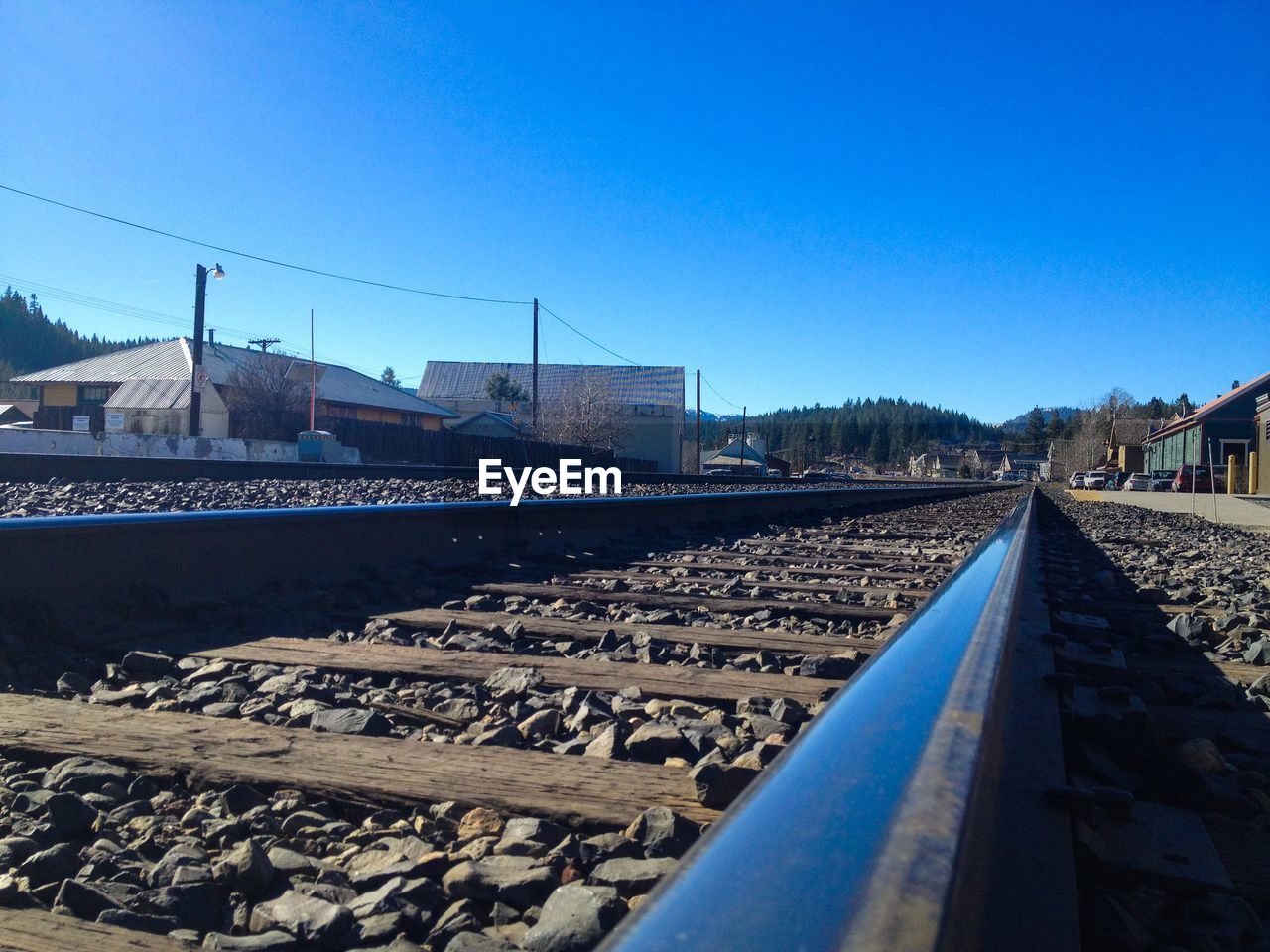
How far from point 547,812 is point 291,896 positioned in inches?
16.7

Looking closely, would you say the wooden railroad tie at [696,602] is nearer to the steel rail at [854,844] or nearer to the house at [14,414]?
the steel rail at [854,844]

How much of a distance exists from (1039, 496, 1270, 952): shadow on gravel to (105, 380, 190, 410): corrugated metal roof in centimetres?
4365

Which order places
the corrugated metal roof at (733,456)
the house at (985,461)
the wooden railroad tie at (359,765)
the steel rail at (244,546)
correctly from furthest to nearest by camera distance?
the house at (985,461) < the corrugated metal roof at (733,456) < the steel rail at (244,546) < the wooden railroad tie at (359,765)

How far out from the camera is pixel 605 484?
66.2 ft

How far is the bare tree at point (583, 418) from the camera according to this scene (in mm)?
51356

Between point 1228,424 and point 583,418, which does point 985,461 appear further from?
point 583,418

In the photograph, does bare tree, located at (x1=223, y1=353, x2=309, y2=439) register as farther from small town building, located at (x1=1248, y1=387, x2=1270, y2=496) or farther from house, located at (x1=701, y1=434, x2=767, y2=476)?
house, located at (x1=701, y1=434, x2=767, y2=476)

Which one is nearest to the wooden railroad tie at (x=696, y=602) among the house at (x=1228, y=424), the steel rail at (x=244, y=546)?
the steel rail at (x=244, y=546)

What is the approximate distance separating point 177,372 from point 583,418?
793 inches

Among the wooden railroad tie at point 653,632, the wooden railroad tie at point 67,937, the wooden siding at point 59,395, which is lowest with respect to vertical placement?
the wooden railroad tie at point 67,937

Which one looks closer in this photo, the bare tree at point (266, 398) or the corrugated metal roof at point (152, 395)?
the bare tree at point (266, 398)

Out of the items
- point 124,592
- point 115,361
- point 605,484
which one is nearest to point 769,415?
point 115,361

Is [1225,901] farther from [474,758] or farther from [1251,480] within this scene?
[1251,480]

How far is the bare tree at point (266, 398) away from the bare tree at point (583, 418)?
13.1 meters
